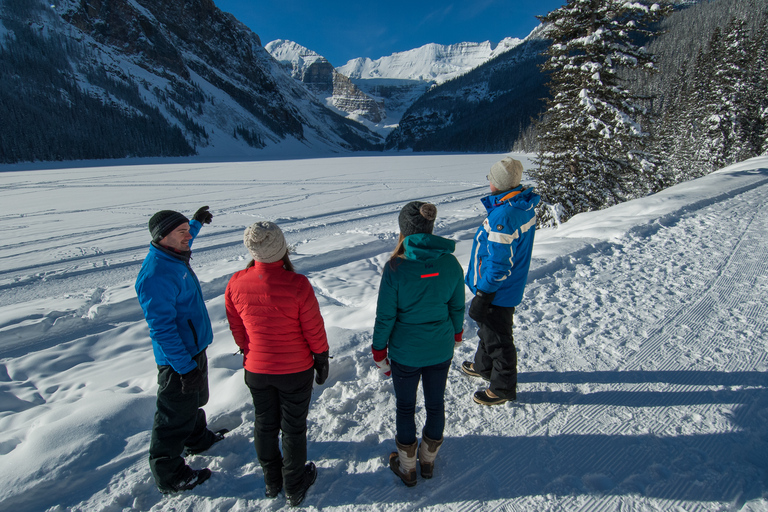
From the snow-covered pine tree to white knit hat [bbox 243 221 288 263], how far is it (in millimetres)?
9240

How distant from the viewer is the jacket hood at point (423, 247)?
1.84 metres

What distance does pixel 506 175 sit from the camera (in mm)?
2551

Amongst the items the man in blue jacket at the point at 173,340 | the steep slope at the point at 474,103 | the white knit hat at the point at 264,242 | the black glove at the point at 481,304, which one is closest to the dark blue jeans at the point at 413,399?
the black glove at the point at 481,304

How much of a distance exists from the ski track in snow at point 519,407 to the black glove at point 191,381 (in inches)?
26.3

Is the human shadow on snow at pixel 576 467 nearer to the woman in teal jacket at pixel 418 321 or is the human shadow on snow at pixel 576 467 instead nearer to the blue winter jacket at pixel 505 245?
the woman in teal jacket at pixel 418 321

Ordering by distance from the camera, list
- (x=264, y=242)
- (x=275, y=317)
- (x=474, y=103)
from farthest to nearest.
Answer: (x=474, y=103) → (x=275, y=317) → (x=264, y=242)

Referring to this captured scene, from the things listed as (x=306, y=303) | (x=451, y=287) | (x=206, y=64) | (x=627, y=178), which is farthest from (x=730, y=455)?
(x=206, y=64)

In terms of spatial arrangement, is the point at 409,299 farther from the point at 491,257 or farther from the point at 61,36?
the point at 61,36

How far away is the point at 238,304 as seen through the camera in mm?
1956

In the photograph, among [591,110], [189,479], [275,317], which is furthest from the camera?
[591,110]

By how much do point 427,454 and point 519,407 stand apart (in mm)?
1028

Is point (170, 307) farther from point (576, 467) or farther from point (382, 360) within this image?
point (576, 467)

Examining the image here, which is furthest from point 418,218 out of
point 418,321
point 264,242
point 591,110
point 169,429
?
point 591,110

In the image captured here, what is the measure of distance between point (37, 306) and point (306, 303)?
18.6ft
